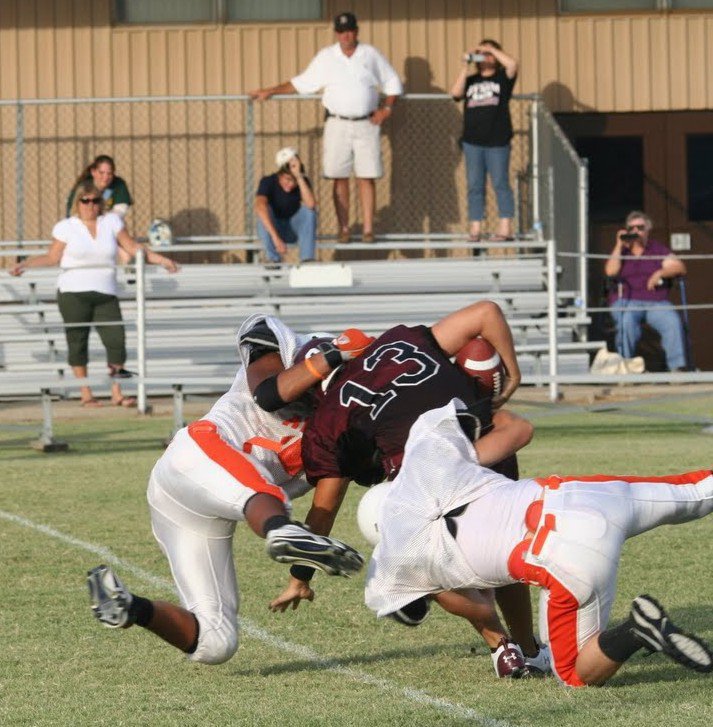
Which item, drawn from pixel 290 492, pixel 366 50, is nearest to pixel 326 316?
pixel 366 50

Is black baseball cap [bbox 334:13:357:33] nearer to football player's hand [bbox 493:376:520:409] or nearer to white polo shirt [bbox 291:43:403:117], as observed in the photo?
white polo shirt [bbox 291:43:403:117]

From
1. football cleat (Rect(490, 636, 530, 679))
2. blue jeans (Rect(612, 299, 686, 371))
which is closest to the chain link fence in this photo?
blue jeans (Rect(612, 299, 686, 371))

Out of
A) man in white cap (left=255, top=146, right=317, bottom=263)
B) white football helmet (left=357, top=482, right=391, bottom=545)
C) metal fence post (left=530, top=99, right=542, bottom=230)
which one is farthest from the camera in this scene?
metal fence post (left=530, top=99, right=542, bottom=230)

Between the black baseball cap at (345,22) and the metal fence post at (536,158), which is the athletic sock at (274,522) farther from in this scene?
the metal fence post at (536,158)

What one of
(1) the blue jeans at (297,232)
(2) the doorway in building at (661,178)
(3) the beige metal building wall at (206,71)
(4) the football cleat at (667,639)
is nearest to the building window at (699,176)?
(2) the doorway in building at (661,178)

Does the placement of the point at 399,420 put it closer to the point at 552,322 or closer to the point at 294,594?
the point at 294,594

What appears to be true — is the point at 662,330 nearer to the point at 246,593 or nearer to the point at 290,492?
the point at 246,593

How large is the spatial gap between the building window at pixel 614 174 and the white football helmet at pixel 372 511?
13889 mm

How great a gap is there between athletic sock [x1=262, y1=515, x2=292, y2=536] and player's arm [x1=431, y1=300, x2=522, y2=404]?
1.00m

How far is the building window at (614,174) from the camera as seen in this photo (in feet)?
61.9

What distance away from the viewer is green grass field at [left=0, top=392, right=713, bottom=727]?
500cm

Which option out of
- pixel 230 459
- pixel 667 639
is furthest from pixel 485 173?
pixel 667 639

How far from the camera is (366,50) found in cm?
1681

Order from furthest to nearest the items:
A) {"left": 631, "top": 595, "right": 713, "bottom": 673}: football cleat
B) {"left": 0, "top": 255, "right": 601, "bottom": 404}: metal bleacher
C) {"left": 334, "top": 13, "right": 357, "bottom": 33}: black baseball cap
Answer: {"left": 334, "top": 13, "right": 357, "bottom": 33}: black baseball cap < {"left": 0, "top": 255, "right": 601, "bottom": 404}: metal bleacher < {"left": 631, "top": 595, "right": 713, "bottom": 673}: football cleat
